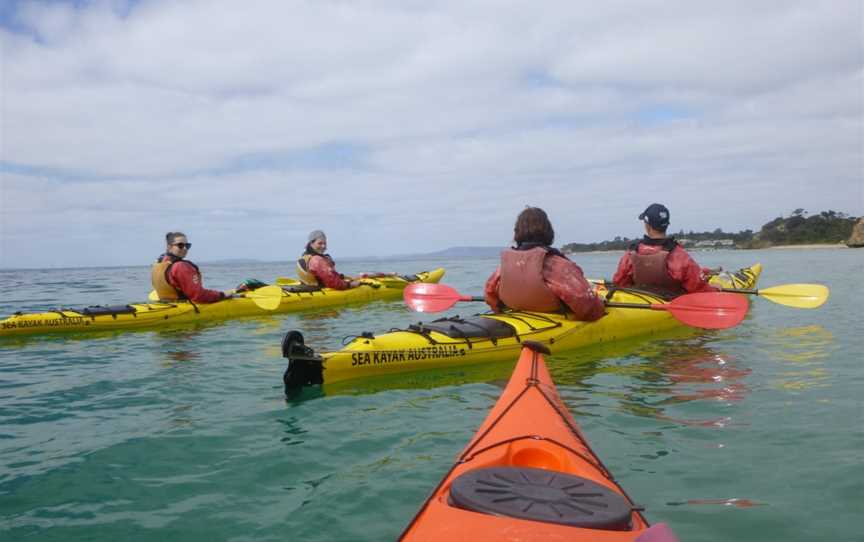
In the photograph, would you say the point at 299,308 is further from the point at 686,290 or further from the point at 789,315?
the point at 789,315

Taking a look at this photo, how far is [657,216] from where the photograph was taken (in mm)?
8273

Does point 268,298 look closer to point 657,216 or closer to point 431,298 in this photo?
point 431,298

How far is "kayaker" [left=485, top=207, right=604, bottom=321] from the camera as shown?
655 cm

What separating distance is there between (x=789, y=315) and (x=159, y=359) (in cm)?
1051

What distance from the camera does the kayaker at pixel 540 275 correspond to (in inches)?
258

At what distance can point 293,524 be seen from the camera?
2998 millimetres

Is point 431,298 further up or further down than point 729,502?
further up

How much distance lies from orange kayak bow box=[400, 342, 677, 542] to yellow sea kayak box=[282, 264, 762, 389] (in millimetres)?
2515

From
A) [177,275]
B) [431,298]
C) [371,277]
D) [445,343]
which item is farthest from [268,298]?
[445,343]

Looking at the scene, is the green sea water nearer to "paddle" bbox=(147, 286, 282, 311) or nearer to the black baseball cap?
the black baseball cap

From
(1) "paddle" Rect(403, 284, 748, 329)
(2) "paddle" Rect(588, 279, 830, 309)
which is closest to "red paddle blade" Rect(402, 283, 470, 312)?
(1) "paddle" Rect(403, 284, 748, 329)

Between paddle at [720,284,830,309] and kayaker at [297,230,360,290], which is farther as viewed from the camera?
kayaker at [297,230,360,290]

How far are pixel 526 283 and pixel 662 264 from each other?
2.83 m

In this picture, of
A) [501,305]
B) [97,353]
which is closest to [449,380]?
[501,305]
